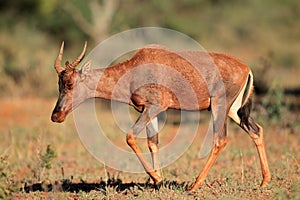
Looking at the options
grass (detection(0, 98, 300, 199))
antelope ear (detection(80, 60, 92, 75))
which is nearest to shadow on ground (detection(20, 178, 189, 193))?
grass (detection(0, 98, 300, 199))

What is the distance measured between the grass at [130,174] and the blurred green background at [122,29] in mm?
4808

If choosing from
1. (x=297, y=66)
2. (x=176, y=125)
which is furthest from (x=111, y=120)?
(x=297, y=66)

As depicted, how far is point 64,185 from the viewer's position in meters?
8.71

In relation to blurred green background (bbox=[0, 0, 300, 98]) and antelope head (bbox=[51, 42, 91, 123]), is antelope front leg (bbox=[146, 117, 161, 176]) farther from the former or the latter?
blurred green background (bbox=[0, 0, 300, 98])

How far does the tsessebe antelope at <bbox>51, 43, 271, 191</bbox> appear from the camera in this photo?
8.17m

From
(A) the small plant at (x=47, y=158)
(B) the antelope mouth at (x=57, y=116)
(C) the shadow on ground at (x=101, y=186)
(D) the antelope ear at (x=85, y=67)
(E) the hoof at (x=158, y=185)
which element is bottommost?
(C) the shadow on ground at (x=101, y=186)

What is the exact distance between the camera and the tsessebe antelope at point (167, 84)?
8172 millimetres

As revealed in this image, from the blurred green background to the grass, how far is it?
4.81 m

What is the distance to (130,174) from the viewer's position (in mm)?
9859

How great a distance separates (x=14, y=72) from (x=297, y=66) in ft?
48.7

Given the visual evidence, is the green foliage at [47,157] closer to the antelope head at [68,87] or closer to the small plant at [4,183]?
the antelope head at [68,87]

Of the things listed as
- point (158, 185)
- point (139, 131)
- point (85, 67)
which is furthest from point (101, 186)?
point (85, 67)

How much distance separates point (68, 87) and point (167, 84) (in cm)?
131

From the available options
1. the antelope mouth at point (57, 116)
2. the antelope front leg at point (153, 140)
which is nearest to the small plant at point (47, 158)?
the antelope mouth at point (57, 116)
